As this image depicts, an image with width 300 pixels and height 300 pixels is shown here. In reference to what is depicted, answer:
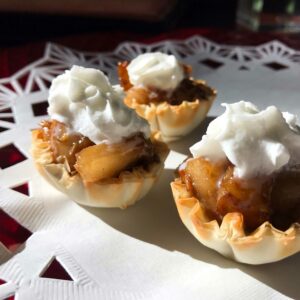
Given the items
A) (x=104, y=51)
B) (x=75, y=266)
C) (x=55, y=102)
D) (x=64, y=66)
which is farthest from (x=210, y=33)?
(x=75, y=266)

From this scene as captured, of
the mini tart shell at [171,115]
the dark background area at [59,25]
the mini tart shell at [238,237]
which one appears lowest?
the dark background area at [59,25]

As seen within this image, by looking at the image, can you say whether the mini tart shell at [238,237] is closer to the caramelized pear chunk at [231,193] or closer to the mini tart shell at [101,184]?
the caramelized pear chunk at [231,193]

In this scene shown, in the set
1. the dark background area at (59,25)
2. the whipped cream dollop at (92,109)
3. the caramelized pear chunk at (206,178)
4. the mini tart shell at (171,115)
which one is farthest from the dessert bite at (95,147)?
the dark background area at (59,25)

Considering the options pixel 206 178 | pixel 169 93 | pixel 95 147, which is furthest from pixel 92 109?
pixel 169 93

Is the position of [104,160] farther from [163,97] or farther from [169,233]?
[163,97]

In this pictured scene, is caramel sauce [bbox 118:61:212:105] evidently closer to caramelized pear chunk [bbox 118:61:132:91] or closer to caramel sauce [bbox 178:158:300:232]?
caramelized pear chunk [bbox 118:61:132:91]

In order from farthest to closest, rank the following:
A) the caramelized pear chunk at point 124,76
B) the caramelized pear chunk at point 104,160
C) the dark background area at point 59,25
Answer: the dark background area at point 59,25 < the caramelized pear chunk at point 124,76 < the caramelized pear chunk at point 104,160

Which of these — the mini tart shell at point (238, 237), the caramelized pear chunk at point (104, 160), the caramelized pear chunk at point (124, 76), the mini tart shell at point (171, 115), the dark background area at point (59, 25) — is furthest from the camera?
the dark background area at point (59, 25)
